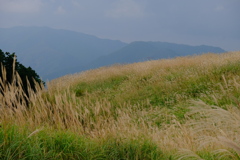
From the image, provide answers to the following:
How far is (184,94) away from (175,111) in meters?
1.67

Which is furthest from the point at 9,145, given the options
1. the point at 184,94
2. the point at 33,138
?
the point at 184,94

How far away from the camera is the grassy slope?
3.10 metres

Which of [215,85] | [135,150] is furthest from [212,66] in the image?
[135,150]

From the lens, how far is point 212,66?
34.1 feet

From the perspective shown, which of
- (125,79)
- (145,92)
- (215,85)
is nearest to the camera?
(215,85)

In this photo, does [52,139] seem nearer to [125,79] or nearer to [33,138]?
[33,138]

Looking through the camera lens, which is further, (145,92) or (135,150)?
(145,92)

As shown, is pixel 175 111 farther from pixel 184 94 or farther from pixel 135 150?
pixel 135 150

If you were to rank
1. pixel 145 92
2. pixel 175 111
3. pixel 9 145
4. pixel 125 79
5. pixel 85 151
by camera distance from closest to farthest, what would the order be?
1. pixel 9 145
2. pixel 85 151
3. pixel 175 111
4. pixel 145 92
5. pixel 125 79

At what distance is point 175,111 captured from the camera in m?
7.14

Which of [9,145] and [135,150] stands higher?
[9,145]

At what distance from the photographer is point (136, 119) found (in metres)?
7.21

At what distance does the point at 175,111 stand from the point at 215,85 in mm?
1993

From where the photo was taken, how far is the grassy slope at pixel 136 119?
310 cm
